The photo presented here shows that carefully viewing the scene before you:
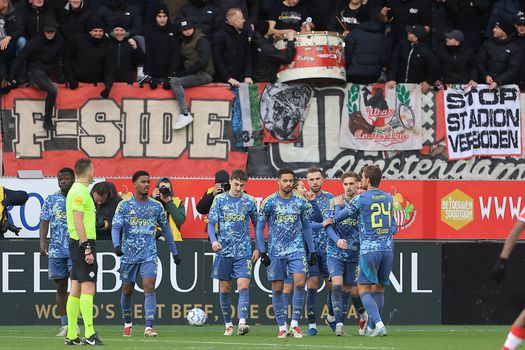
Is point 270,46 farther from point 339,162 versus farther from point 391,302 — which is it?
point 391,302

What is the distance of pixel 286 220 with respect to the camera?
705 inches

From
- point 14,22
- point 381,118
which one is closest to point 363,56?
point 381,118

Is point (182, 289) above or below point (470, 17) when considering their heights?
below

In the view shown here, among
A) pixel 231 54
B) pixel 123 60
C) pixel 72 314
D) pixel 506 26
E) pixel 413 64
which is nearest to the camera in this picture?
pixel 72 314

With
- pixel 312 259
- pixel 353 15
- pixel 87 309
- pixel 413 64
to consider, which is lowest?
pixel 87 309

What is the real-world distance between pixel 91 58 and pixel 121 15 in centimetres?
131

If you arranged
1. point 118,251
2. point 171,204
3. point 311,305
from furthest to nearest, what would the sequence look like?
point 171,204 < point 311,305 < point 118,251

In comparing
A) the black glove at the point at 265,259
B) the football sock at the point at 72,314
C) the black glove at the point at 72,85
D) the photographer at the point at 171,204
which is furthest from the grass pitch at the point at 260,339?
the black glove at the point at 72,85

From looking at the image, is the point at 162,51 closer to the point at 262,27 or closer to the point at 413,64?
the point at 262,27

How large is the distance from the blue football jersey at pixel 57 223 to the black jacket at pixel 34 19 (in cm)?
510

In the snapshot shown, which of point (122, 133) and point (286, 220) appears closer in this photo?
point (286, 220)

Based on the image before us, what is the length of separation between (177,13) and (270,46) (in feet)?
6.72

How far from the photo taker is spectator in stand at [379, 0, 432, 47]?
24516 millimetres

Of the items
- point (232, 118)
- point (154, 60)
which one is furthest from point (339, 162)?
point (154, 60)
